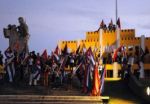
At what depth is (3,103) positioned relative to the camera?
Result: 2819 centimetres

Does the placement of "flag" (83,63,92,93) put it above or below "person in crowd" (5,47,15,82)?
below

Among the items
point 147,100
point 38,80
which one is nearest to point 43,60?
point 38,80

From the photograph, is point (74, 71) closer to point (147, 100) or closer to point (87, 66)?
point (87, 66)

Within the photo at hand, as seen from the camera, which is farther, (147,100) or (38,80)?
(38,80)

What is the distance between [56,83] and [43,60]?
168cm

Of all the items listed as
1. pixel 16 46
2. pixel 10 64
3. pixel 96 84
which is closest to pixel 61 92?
pixel 96 84

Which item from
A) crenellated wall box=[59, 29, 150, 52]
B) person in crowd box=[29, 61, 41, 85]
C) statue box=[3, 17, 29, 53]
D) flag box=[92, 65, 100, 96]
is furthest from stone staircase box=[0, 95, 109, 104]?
crenellated wall box=[59, 29, 150, 52]

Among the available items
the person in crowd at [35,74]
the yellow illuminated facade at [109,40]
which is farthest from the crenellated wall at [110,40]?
the person in crowd at [35,74]

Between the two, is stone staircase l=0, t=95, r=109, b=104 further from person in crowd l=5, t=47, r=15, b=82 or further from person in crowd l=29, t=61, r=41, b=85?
person in crowd l=5, t=47, r=15, b=82

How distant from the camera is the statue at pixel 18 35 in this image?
37688mm

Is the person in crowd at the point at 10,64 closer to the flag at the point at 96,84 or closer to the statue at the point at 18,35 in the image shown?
the statue at the point at 18,35

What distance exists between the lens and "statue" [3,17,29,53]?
3769 centimetres

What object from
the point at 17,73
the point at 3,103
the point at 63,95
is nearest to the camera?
the point at 3,103

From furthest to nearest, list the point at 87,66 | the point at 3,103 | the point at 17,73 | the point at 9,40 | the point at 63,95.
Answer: the point at 9,40 < the point at 17,73 < the point at 87,66 < the point at 63,95 < the point at 3,103
